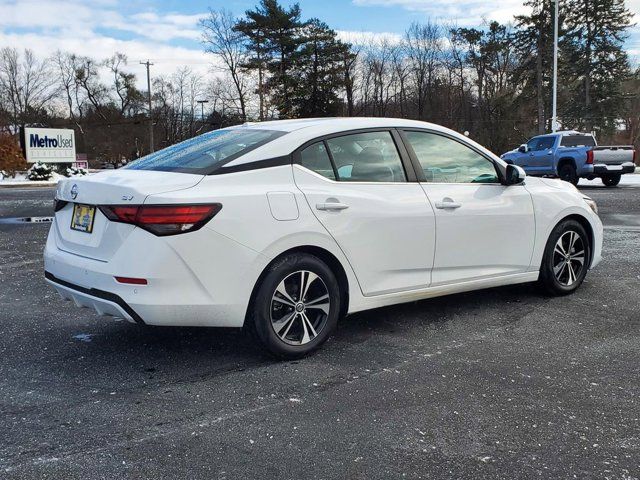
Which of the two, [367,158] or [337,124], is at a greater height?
[337,124]

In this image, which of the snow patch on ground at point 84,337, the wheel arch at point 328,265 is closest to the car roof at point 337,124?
the wheel arch at point 328,265

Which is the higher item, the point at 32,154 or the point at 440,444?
→ the point at 32,154

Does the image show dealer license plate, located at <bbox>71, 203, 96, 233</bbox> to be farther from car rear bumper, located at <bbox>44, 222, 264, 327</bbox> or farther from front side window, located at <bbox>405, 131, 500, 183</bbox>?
front side window, located at <bbox>405, 131, 500, 183</bbox>

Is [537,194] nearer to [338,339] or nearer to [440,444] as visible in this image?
[338,339]

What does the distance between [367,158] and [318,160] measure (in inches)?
17.1

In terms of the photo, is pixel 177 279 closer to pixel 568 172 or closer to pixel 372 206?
pixel 372 206

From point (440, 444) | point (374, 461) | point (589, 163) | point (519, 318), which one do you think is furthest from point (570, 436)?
point (589, 163)

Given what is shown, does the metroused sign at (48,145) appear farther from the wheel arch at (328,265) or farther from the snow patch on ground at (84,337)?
the wheel arch at (328,265)

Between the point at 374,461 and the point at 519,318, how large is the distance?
8.70 ft

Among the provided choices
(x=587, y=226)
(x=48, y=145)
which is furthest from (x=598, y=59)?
(x=587, y=226)

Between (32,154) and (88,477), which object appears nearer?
(88,477)

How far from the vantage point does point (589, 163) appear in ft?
63.5

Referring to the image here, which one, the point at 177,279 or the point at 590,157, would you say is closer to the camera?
the point at 177,279

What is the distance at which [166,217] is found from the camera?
135 inches
